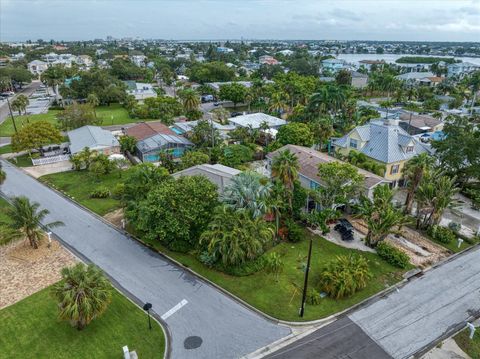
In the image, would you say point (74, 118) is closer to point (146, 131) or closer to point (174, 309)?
point (146, 131)

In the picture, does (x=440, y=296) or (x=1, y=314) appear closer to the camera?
(x=1, y=314)

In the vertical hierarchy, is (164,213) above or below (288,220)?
above

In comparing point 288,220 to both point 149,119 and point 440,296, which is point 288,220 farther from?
point 149,119

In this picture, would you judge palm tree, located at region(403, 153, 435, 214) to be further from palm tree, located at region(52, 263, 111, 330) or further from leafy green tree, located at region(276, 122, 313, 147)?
palm tree, located at region(52, 263, 111, 330)

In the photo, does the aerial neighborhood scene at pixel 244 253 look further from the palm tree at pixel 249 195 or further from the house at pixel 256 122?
the house at pixel 256 122

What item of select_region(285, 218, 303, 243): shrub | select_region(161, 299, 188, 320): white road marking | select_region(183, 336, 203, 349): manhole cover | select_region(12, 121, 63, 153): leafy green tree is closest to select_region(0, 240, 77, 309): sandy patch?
select_region(161, 299, 188, 320): white road marking

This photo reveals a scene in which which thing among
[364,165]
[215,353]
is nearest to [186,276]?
[215,353]
